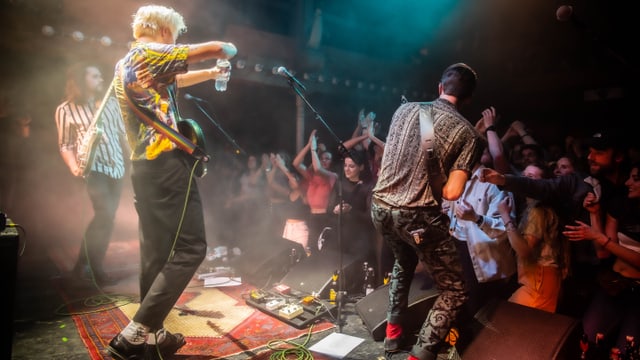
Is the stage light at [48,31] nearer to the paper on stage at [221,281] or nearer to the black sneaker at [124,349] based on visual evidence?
the paper on stage at [221,281]

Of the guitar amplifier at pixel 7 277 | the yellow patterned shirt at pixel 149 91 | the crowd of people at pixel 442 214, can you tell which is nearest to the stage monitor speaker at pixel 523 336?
the crowd of people at pixel 442 214

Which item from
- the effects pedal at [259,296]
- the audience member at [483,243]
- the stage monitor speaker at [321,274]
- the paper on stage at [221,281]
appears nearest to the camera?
the audience member at [483,243]

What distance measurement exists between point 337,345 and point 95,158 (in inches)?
135

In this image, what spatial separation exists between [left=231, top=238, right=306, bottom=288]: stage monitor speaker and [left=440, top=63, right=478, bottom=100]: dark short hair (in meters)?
2.90

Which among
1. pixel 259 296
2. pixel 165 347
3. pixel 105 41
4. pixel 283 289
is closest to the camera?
pixel 165 347

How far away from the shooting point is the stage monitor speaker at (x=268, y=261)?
4672mm

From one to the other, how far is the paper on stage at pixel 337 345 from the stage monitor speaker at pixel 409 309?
18 centimetres

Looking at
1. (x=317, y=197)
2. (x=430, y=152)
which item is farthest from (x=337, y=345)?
(x=317, y=197)

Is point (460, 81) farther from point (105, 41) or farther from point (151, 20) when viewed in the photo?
point (105, 41)

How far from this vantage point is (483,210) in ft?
11.8

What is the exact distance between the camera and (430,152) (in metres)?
2.40

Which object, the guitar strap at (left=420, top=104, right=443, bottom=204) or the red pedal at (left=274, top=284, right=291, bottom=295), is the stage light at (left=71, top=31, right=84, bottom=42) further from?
the guitar strap at (left=420, top=104, right=443, bottom=204)

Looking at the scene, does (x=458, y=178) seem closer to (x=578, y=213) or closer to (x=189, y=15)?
(x=578, y=213)

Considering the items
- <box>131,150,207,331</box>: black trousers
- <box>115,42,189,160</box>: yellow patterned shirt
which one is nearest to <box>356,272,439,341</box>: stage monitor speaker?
<box>131,150,207,331</box>: black trousers
